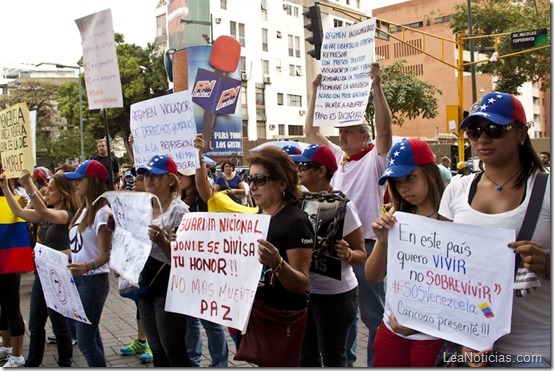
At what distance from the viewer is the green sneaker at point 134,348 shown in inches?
231

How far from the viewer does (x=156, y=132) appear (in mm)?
5559

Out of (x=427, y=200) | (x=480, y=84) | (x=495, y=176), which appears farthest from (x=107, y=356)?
(x=480, y=84)

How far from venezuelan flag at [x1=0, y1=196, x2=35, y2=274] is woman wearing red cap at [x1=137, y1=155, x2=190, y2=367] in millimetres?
2028

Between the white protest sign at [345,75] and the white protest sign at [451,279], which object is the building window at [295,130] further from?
the white protest sign at [451,279]

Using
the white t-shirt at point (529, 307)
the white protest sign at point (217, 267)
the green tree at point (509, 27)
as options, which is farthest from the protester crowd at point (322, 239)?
Answer: the green tree at point (509, 27)

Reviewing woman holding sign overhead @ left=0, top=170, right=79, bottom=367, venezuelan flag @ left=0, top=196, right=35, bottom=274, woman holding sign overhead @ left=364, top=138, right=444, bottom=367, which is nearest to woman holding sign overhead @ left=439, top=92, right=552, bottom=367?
woman holding sign overhead @ left=364, top=138, right=444, bottom=367

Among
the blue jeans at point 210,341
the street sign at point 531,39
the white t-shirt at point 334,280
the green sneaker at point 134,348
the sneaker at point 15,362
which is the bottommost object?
the green sneaker at point 134,348

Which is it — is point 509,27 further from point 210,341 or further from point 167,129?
point 210,341

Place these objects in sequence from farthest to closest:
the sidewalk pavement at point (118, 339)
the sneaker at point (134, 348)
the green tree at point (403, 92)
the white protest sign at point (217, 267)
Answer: the green tree at point (403, 92)
the sneaker at point (134, 348)
the sidewalk pavement at point (118, 339)
the white protest sign at point (217, 267)

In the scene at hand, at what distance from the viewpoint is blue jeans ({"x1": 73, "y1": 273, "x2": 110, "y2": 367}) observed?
4387 millimetres

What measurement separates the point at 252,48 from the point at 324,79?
47035 millimetres

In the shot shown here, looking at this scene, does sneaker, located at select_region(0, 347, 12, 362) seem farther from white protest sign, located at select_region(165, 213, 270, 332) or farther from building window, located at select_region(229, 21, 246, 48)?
building window, located at select_region(229, 21, 246, 48)

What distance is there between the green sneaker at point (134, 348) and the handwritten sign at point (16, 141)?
6.56 feet

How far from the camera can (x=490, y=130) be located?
2621mm
